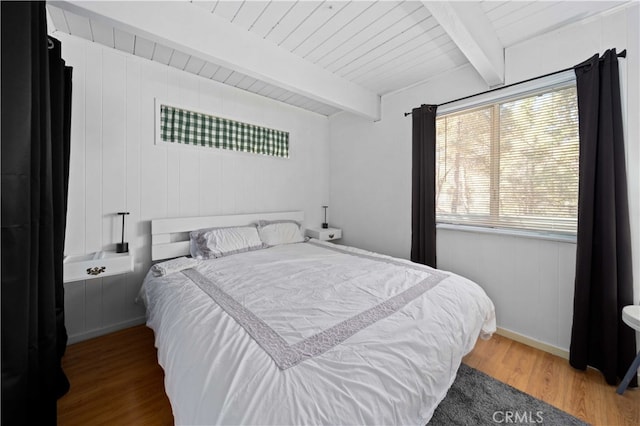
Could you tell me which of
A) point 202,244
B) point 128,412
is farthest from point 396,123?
point 128,412

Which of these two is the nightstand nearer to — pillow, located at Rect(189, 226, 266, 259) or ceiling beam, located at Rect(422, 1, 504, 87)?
pillow, located at Rect(189, 226, 266, 259)

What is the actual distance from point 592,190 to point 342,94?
2.28 meters

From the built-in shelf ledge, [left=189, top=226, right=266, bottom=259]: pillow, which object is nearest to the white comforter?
the built-in shelf ledge

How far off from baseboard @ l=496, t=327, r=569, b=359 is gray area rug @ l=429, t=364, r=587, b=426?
2.48 ft

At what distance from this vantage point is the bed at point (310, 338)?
841mm

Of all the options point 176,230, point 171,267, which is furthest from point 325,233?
point 171,267

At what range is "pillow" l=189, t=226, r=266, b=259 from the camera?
8.18 ft

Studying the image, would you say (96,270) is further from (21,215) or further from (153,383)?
(21,215)

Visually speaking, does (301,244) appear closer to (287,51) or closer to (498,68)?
(287,51)

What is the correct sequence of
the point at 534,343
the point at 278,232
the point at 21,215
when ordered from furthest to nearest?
the point at 278,232 < the point at 534,343 < the point at 21,215

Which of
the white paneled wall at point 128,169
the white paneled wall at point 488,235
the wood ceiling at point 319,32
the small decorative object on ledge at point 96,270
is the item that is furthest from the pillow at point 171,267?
the white paneled wall at point 488,235

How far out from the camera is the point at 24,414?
0.93m

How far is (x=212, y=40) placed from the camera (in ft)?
6.26

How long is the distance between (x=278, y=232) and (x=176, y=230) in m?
1.07
